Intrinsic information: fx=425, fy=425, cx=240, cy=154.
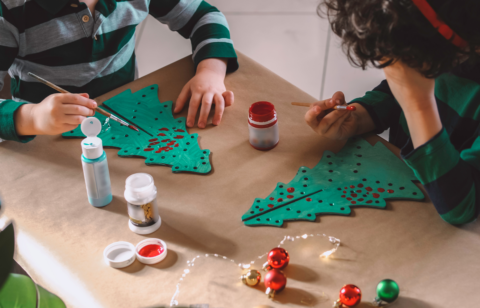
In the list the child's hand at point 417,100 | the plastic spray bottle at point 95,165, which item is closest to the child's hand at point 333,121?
the child's hand at point 417,100

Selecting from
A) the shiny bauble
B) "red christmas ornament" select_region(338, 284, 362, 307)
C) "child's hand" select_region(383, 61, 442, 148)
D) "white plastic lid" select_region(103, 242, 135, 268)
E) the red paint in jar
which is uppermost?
"child's hand" select_region(383, 61, 442, 148)

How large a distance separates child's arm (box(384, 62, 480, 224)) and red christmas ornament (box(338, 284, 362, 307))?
0.23m

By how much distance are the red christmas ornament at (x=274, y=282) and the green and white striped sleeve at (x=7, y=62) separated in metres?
0.59

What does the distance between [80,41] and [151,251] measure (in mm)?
630

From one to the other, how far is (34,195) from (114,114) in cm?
27

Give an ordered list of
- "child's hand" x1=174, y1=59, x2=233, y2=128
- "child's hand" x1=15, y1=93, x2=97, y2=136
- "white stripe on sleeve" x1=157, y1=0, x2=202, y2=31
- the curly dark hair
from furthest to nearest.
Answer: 1. "white stripe on sleeve" x1=157, y1=0, x2=202, y2=31
2. "child's hand" x1=174, y1=59, x2=233, y2=128
3. "child's hand" x1=15, y1=93, x2=97, y2=136
4. the curly dark hair

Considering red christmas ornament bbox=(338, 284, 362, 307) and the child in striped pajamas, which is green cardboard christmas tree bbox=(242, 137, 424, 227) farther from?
red christmas ornament bbox=(338, 284, 362, 307)

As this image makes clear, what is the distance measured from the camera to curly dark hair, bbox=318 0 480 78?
1.83ft

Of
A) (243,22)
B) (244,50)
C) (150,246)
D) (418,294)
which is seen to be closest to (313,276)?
(418,294)

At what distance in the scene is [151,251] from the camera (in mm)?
660

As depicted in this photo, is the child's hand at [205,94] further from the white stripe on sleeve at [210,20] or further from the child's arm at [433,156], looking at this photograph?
the child's arm at [433,156]

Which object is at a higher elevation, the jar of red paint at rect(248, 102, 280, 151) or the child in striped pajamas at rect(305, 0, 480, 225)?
the child in striped pajamas at rect(305, 0, 480, 225)

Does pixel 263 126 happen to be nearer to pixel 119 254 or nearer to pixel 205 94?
pixel 205 94

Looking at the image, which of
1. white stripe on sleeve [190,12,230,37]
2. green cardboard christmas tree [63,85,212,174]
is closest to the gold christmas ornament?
green cardboard christmas tree [63,85,212,174]
